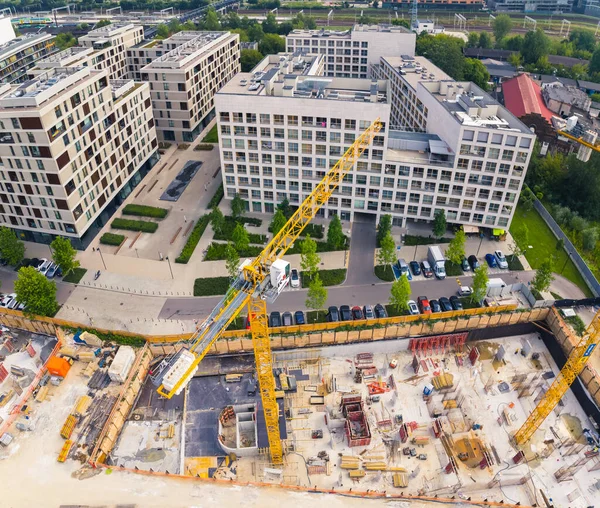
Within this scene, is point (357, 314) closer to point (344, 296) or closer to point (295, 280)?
point (344, 296)

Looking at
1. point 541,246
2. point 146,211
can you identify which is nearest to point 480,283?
point 541,246

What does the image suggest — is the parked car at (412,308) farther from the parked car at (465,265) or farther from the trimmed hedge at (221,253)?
the trimmed hedge at (221,253)

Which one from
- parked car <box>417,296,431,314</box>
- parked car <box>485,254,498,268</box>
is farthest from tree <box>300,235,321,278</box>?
parked car <box>485,254,498,268</box>

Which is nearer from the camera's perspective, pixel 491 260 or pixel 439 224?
pixel 491 260

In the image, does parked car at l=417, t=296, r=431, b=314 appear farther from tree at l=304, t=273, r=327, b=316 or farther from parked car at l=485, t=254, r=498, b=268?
parked car at l=485, t=254, r=498, b=268

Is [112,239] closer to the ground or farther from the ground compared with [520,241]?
closer to the ground

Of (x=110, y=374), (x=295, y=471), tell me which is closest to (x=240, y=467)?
(x=295, y=471)
